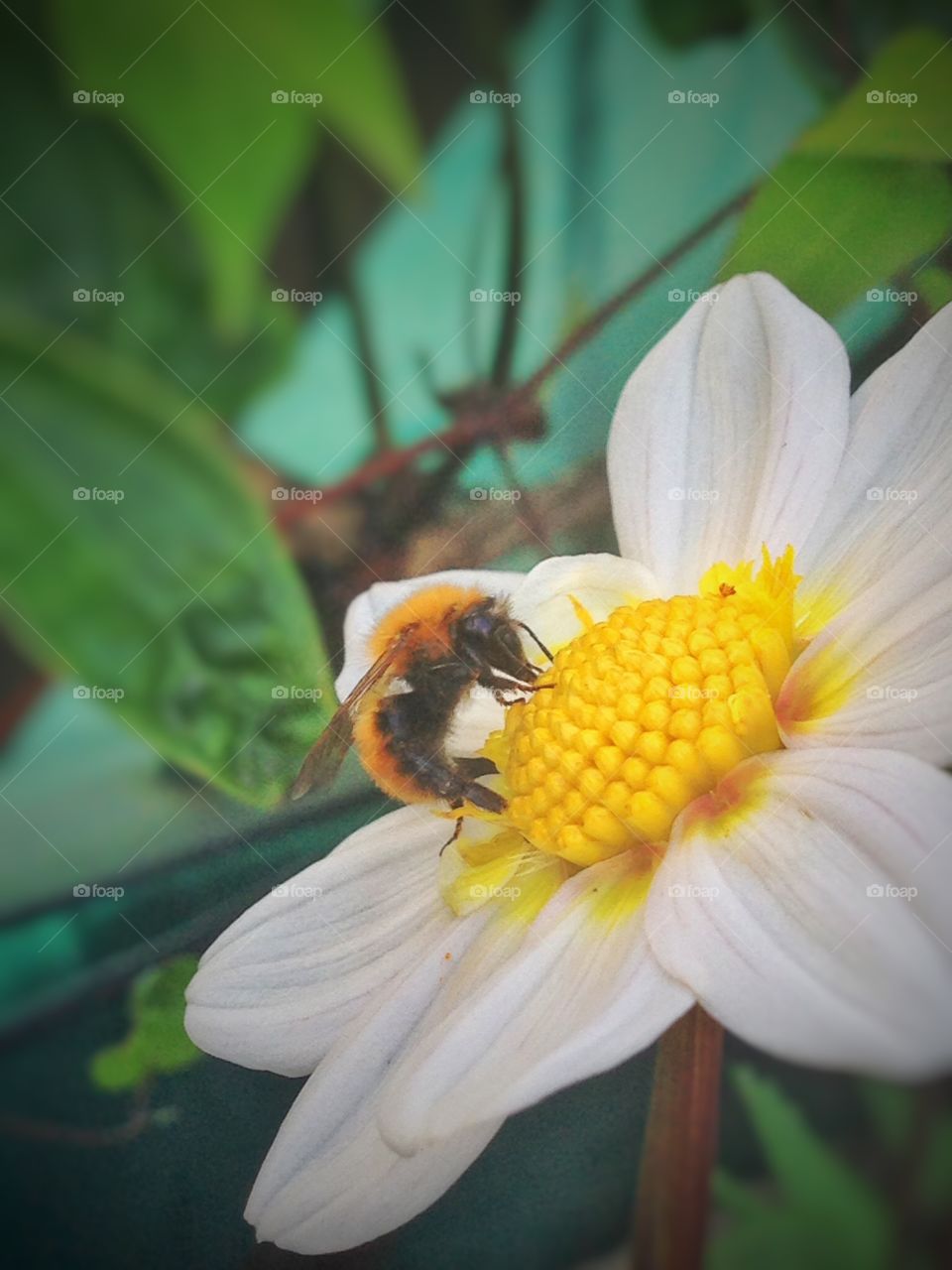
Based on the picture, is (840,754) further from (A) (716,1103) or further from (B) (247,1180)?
(B) (247,1180)

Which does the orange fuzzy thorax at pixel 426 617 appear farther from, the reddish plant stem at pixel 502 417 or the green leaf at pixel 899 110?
the green leaf at pixel 899 110

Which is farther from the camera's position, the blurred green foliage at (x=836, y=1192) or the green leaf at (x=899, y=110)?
the green leaf at (x=899, y=110)

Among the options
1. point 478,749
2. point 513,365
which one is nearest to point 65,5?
point 513,365

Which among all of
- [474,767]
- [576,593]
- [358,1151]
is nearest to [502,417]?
[576,593]

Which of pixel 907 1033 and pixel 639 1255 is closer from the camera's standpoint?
pixel 907 1033

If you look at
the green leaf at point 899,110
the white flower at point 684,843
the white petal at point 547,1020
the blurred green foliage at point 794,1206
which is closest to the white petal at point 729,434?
the white flower at point 684,843

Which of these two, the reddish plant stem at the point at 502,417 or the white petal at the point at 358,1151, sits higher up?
the reddish plant stem at the point at 502,417

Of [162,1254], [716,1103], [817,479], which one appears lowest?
[162,1254]

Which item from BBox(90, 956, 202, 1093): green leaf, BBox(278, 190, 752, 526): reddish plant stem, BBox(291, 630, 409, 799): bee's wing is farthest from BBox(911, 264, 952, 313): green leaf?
BBox(90, 956, 202, 1093): green leaf
